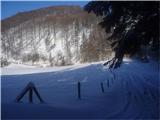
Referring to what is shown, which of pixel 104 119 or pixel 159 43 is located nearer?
pixel 104 119

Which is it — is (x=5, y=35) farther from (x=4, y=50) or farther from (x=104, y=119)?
(x=104, y=119)

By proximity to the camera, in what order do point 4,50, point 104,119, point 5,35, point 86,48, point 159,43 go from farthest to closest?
point 5,35 → point 4,50 → point 86,48 → point 159,43 → point 104,119

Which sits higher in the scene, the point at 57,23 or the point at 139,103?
the point at 57,23

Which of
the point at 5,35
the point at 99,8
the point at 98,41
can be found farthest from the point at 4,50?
the point at 99,8

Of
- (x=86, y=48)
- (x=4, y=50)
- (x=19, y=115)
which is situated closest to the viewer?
(x=19, y=115)

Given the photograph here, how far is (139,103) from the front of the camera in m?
14.0

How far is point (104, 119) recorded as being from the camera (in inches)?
401

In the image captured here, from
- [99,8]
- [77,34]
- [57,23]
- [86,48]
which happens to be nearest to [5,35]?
[57,23]

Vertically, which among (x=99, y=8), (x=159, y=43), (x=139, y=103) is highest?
(x=99, y=8)

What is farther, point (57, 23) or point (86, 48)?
point (57, 23)

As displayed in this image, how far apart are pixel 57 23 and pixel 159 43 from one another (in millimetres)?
163196

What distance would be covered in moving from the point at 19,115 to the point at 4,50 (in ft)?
440

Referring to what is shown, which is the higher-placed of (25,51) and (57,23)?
(57,23)

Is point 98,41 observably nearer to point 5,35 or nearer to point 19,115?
point 5,35
